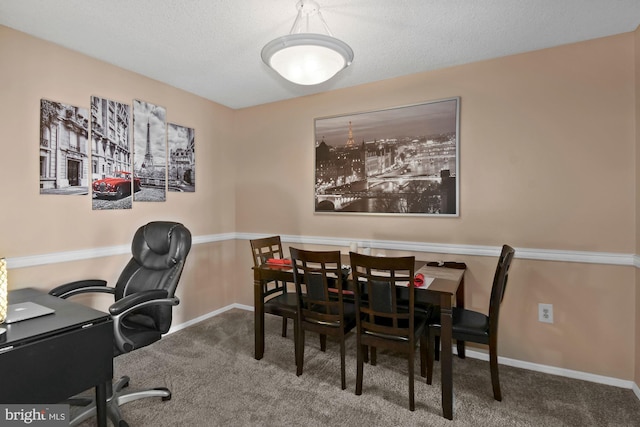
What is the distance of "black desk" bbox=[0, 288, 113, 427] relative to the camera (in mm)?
1438

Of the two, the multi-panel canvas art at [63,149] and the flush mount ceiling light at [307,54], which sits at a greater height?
the flush mount ceiling light at [307,54]

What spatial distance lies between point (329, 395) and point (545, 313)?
184 cm

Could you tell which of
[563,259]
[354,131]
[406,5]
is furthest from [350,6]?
[563,259]

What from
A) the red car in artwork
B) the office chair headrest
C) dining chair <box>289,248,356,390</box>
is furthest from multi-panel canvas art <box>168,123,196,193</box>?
dining chair <box>289,248,356,390</box>

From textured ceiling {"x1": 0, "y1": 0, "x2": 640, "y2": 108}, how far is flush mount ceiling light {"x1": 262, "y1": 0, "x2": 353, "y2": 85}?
0.41 meters

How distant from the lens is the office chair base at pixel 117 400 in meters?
1.94

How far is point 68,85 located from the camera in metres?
2.67

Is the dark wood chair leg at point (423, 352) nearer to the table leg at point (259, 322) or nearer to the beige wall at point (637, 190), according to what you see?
the table leg at point (259, 322)

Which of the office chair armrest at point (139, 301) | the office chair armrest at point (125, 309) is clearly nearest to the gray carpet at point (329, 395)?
the office chair armrest at point (125, 309)

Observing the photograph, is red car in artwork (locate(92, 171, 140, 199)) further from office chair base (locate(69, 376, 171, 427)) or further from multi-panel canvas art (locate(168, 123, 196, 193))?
office chair base (locate(69, 376, 171, 427))

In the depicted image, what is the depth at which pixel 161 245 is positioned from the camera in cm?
243

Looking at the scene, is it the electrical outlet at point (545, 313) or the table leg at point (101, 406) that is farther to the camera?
the electrical outlet at point (545, 313)

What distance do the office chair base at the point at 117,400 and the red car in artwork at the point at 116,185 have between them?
1555 mm

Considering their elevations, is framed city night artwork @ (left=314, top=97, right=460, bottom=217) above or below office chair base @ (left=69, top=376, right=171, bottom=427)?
above
